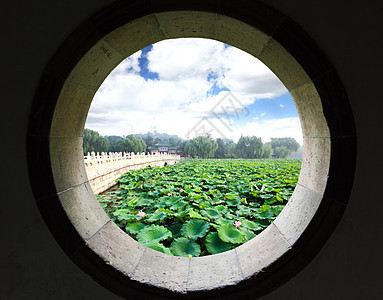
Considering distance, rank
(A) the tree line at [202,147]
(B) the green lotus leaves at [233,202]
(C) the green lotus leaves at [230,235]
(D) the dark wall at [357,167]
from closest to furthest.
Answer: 1. (D) the dark wall at [357,167]
2. (C) the green lotus leaves at [230,235]
3. (B) the green lotus leaves at [233,202]
4. (A) the tree line at [202,147]

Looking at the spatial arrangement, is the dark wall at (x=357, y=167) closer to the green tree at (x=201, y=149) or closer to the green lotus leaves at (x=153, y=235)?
the green lotus leaves at (x=153, y=235)

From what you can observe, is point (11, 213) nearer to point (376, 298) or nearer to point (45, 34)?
point (45, 34)

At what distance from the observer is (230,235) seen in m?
2.42

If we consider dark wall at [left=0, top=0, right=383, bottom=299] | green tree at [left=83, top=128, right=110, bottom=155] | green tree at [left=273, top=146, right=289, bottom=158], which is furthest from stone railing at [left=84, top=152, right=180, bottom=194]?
green tree at [left=273, top=146, right=289, bottom=158]

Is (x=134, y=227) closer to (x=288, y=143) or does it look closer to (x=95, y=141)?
(x=95, y=141)

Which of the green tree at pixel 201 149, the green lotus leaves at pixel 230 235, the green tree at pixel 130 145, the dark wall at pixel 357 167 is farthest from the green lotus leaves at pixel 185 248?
the green tree at pixel 201 149

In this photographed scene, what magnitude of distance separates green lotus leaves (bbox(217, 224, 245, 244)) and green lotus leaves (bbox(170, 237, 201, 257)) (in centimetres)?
32

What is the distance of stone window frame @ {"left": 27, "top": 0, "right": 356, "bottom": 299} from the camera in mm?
1124

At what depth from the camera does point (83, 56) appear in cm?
117

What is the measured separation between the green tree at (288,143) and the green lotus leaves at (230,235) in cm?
7554

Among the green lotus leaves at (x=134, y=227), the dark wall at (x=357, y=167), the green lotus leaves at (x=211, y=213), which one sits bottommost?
the green lotus leaves at (x=134, y=227)

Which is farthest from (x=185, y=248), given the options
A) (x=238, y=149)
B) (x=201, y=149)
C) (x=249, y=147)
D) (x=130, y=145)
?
(x=238, y=149)

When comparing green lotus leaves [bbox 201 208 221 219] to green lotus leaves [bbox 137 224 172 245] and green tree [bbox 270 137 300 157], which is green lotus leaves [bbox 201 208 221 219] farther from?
green tree [bbox 270 137 300 157]

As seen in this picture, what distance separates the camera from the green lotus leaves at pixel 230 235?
7.47 feet
